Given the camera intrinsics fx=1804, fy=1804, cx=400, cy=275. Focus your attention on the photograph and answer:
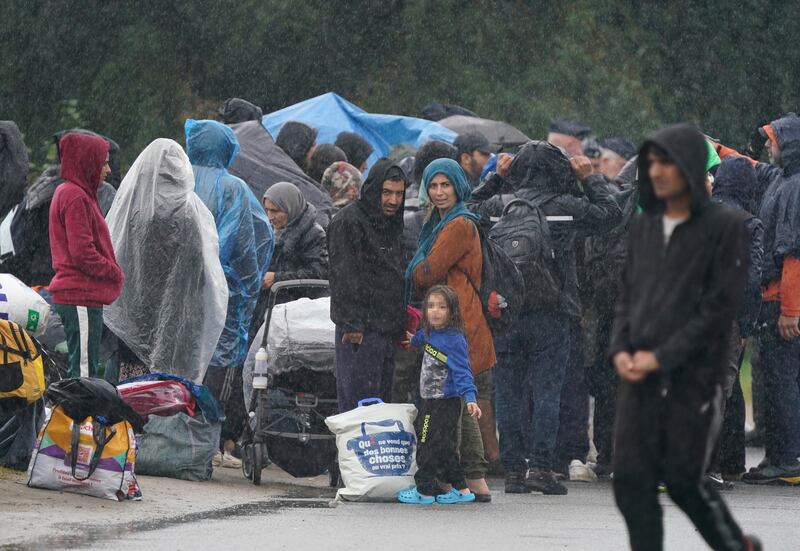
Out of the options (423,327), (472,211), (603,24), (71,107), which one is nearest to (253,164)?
(472,211)

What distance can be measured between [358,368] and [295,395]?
0.91 metres

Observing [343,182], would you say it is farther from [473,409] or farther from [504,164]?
[473,409]

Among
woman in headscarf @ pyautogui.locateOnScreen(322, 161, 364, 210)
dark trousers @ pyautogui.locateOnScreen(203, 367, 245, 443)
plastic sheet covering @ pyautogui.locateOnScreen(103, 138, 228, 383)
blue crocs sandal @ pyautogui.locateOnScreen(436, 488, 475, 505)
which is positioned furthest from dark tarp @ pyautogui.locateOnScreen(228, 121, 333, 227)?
blue crocs sandal @ pyautogui.locateOnScreen(436, 488, 475, 505)

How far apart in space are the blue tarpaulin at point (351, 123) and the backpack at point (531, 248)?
6523 mm

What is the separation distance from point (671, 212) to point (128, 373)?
639 centimetres

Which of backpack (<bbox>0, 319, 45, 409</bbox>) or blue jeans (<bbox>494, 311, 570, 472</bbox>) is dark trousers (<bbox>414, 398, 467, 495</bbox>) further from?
backpack (<bbox>0, 319, 45, 409</bbox>)

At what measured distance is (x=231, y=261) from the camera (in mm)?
12242

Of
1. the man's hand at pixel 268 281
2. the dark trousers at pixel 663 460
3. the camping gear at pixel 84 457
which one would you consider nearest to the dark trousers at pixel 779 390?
the man's hand at pixel 268 281

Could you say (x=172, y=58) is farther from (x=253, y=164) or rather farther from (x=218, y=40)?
(x=253, y=164)

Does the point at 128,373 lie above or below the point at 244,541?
above

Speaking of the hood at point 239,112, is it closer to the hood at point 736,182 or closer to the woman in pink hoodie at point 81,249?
the woman in pink hoodie at point 81,249

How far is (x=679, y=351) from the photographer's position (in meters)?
6.34

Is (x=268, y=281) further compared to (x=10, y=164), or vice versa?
(x=268, y=281)

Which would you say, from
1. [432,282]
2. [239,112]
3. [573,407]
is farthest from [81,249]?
[239,112]
